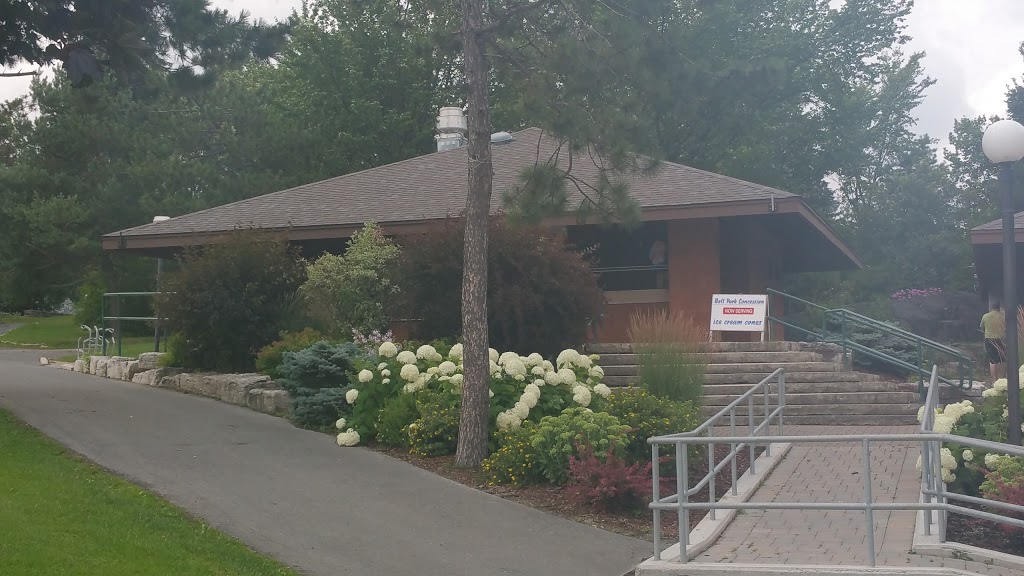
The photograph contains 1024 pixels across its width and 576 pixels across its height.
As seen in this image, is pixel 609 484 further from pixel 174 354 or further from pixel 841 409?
pixel 174 354

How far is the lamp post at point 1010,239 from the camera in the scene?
9039 millimetres

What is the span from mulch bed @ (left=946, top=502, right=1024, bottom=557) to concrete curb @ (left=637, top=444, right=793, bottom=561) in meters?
1.78

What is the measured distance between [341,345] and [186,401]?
2688 mm

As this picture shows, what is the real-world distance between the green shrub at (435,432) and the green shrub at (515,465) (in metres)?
0.97

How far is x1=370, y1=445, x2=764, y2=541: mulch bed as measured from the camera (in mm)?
9609

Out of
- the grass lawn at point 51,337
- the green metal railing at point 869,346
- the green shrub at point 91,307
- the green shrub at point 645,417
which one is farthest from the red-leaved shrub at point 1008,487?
the green shrub at point 91,307

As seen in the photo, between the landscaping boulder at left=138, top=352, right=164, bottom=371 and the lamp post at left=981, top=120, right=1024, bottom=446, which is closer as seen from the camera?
the lamp post at left=981, top=120, right=1024, bottom=446

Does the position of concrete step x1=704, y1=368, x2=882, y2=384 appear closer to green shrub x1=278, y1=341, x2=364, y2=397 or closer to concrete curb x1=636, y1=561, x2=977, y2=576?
green shrub x1=278, y1=341, x2=364, y2=397

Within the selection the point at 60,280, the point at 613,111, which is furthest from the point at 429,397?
the point at 60,280

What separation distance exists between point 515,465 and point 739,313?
7495 mm

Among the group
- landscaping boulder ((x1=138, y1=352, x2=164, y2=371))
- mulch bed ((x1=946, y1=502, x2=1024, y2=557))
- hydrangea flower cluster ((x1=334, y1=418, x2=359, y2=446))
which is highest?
landscaping boulder ((x1=138, y1=352, x2=164, y2=371))

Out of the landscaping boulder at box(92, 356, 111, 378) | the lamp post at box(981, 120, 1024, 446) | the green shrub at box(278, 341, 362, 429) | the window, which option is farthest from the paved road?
the window

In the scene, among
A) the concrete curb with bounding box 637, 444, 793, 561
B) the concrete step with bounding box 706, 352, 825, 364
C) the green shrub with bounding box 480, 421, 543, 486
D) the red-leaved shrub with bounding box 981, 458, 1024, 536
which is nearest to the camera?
the concrete curb with bounding box 637, 444, 793, 561

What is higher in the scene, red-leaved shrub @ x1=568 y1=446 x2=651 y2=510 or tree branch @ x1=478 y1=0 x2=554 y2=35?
tree branch @ x1=478 y1=0 x2=554 y2=35
